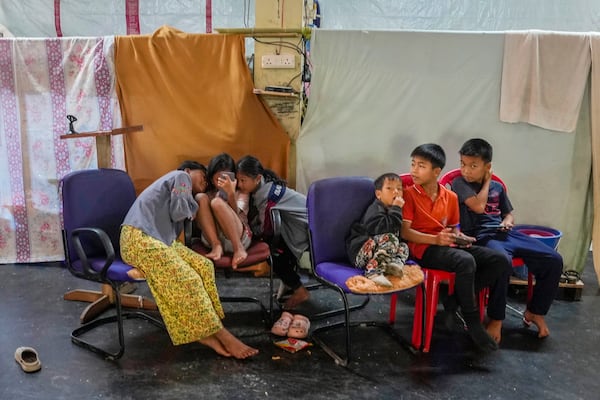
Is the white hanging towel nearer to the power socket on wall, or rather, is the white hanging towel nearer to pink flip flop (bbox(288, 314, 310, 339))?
the power socket on wall

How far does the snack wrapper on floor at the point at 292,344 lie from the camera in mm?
2555

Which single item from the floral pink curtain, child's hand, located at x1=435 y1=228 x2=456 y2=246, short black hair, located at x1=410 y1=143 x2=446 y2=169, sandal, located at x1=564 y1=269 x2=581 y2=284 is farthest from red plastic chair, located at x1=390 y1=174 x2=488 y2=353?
the floral pink curtain

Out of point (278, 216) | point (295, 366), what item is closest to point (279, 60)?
point (278, 216)

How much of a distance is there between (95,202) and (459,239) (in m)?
1.99

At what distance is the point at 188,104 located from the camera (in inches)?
137

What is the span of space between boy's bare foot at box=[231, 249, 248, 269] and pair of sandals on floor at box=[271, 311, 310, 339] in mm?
432

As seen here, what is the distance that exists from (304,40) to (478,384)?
242 cm

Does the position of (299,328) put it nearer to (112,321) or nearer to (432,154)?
(112,321)

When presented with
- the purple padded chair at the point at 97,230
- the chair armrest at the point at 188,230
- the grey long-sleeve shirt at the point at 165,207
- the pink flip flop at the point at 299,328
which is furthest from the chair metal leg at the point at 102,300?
the pink flip flop at the point at 299,328

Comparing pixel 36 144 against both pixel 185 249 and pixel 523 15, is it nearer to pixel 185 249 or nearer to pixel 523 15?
pixel 185 249

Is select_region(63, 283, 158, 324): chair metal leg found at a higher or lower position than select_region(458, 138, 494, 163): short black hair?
lower

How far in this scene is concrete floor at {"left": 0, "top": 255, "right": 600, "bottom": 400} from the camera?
2197mm

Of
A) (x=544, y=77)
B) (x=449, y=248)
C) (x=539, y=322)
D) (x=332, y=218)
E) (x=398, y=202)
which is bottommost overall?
(x=539, y=322)

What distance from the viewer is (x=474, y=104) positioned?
3410mm
